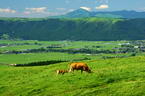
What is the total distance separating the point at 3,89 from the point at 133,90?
20895 mm

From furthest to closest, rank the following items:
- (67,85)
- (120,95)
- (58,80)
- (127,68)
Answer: (127,68) < (58,80) < (67,85) < (120,95)

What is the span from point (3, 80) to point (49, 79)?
1091 centimetres

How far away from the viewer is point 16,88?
46656 mm

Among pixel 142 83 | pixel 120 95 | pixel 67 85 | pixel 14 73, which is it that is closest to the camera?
pixel 120 95

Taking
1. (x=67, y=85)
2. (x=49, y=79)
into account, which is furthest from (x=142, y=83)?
(x=49, y=79)

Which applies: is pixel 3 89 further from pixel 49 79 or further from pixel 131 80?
pixel 131 80

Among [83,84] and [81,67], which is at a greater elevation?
[81,67]

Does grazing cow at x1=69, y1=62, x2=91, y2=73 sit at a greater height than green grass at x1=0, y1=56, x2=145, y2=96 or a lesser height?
greater

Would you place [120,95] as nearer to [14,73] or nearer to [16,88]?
[16,88]

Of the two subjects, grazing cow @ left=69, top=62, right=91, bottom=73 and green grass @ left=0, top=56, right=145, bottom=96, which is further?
grazing cow @ left=69, top=62, right=91, bottom=73

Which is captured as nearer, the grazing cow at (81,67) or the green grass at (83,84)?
the green grass at (83,84)

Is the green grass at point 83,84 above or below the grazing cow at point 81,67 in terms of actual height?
below

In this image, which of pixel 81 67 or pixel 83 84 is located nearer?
pixel 83 84

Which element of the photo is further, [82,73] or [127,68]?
[127,68]
